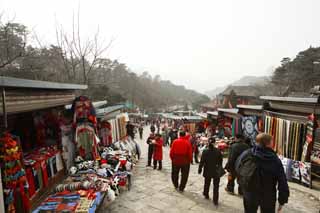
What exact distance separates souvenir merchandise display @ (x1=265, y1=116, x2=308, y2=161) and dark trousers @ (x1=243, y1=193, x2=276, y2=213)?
3.14m

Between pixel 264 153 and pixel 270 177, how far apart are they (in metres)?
0.33

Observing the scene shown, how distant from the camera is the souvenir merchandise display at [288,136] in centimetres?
526

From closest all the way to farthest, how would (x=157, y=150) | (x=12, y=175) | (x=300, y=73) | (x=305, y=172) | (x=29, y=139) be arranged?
(x=12, y=175) < (x=29, y=139) < (x=305, y=172) < (x=157, y=150) < (x=300, y=73)

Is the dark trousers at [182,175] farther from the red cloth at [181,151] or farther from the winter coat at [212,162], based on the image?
the winter coat at [212,162]

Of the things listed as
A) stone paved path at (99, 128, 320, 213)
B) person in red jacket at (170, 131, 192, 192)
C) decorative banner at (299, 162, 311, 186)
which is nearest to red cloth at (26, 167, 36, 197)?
stone paved path at (99, 128, 320, 213)

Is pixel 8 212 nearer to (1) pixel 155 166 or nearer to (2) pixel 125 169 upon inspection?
(2) pixel 125 169

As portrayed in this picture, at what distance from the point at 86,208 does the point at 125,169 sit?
2.26 metres

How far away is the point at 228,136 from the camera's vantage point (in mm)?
10547

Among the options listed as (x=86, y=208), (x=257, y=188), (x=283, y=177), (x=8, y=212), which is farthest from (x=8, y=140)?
(x=283, y=177)

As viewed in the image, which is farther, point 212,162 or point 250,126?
point 250,126

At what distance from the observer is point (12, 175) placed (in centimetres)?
242

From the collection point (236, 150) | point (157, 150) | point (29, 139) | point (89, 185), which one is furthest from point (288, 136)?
point (29, 139)

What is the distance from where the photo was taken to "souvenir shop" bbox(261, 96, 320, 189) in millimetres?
4793

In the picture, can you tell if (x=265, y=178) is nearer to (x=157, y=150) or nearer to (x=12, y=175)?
(x=12, y=175)
